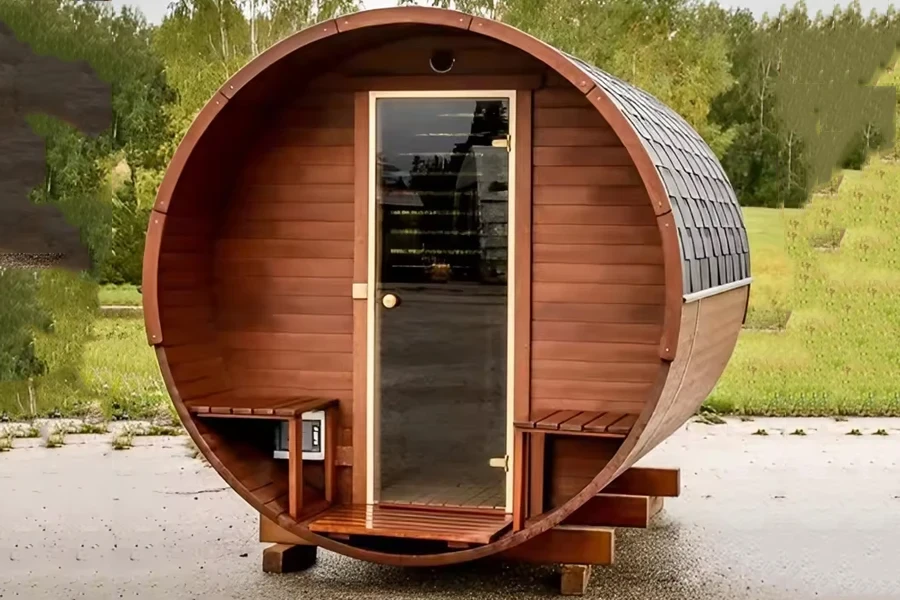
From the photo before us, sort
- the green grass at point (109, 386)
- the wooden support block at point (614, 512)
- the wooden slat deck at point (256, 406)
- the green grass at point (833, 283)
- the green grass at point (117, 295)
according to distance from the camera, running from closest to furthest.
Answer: the wooden slat deck at point (256, 406)
the wooden support block at point (614, 512)
the green grass at point (109, 386)
the green grass at point (833, 283)
the green grass at point (117, 295)

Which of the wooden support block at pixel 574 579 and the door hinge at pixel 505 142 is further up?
the door hinge at pixel 505 142

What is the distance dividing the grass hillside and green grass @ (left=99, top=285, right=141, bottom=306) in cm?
559

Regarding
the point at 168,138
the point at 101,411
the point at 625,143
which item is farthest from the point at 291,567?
the point at 168,138

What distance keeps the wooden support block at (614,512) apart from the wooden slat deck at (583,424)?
579 mm

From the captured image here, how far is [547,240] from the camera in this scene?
22.2 ft

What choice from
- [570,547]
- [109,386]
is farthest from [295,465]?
[109,386]

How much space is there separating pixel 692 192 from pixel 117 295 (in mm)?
7892

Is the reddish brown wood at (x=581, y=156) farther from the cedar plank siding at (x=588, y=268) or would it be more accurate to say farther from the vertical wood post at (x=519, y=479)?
the vertical wood post at (x=519, y=479)

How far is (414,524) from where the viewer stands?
6508 millimetres

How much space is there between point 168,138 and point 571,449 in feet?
25.1

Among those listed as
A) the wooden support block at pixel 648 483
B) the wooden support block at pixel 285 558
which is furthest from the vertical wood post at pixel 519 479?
the wooden support block at pixel 648 483

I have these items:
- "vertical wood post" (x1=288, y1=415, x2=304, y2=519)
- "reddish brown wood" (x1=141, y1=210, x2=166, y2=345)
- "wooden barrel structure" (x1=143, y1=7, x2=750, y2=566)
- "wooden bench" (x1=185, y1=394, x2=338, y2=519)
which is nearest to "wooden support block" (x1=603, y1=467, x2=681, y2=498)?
"wooden barrel structure" (x1=143, y1=7, x2=750, y2=566)

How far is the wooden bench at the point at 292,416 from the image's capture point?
658 centimetres

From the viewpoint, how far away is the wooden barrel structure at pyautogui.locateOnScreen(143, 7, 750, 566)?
260 inches
